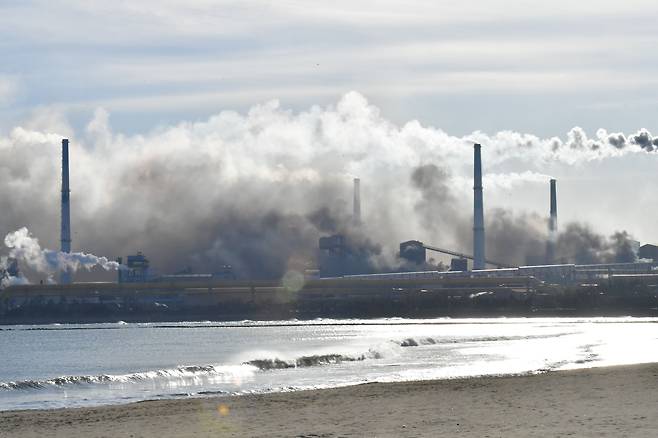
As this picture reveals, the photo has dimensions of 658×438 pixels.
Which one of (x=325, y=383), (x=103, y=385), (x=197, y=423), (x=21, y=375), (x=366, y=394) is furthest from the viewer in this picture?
(x=21, y=375)

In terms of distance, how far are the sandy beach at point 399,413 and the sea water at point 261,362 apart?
7.13 metres

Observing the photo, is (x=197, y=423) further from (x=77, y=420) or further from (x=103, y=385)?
(x=103, y=385)

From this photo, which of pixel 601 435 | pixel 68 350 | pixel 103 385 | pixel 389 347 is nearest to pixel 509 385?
pixel 601 435

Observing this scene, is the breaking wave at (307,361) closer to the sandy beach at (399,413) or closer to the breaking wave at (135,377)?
the breaking wave at (135,377)

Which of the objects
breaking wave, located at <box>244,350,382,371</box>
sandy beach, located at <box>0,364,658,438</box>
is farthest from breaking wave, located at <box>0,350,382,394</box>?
sandy beach, located at <box>0,364,658,438</box>

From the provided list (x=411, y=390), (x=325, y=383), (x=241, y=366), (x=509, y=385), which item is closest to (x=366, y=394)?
(x=411, y=390)

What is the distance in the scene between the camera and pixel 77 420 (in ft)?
157

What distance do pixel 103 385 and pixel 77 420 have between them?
2264 cm

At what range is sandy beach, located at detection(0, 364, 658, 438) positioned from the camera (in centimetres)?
3988

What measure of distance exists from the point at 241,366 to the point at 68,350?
42.7 metres

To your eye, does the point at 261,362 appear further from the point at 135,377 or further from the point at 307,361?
the point at 135,377

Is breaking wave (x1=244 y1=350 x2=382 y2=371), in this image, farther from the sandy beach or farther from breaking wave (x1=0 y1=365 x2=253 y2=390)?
the sandy beach

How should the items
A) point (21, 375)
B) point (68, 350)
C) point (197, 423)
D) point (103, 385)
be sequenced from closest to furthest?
1. point (197, 423)
2. point (103, 385)
3. point (21, 375)
4. point (68, 350)

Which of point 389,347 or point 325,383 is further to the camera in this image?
point 389,347
